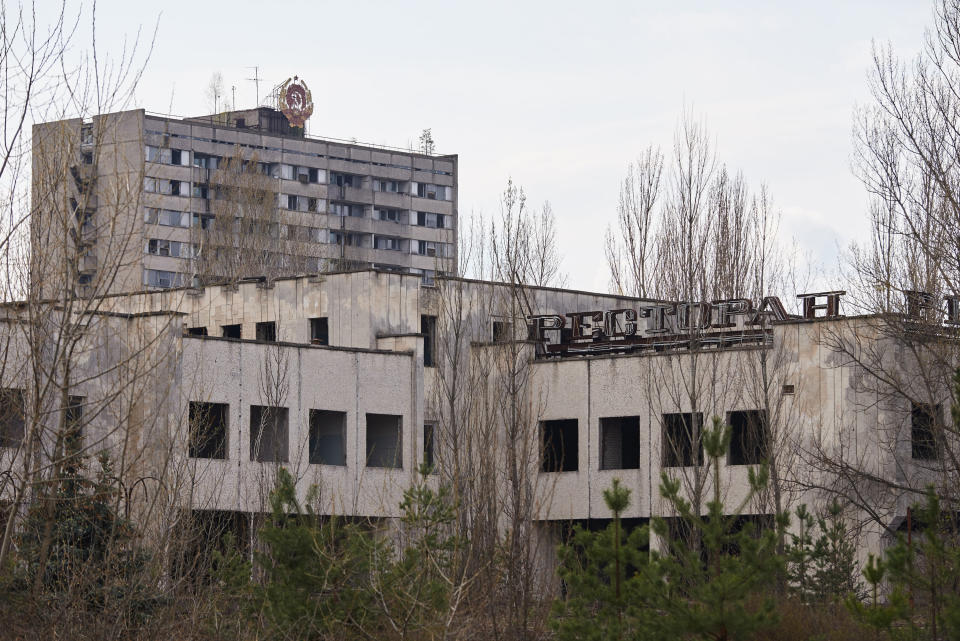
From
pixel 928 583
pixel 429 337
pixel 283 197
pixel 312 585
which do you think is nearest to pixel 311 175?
pixel 283 197

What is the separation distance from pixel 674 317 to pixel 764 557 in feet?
80.7

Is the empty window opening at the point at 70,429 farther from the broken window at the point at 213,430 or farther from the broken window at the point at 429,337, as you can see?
the broken window at the point at 429,337

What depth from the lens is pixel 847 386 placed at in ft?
121

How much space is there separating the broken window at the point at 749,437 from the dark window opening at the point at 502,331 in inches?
255

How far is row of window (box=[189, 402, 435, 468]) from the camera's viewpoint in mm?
37500

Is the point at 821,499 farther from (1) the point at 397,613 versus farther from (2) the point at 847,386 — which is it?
(1) the point at 397,613

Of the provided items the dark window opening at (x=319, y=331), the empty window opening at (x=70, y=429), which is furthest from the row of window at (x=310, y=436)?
the empty window opening at (x=70, y=429)

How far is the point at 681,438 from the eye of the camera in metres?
40.2

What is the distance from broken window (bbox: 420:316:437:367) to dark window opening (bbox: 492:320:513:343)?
1.72 metres

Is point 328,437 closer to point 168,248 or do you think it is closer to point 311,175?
point 168,248

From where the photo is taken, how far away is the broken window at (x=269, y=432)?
125ft

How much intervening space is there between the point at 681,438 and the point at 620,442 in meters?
2.54

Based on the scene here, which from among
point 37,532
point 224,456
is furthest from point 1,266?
point 224,456

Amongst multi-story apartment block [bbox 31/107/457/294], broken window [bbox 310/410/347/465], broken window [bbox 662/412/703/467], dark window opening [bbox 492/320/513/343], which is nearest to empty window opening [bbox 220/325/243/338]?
broken window [bbox 310/410/347/465]
